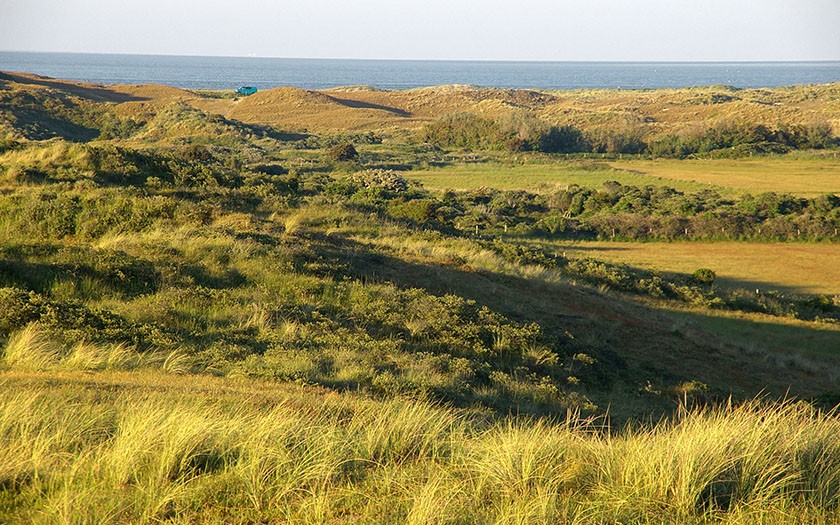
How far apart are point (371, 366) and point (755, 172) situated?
60911 mm

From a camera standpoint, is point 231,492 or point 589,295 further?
point 589,295

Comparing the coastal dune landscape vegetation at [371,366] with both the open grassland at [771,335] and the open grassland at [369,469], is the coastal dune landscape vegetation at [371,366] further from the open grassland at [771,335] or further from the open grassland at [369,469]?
the open grassland at [771,335]

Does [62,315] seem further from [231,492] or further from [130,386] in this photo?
[231,492]

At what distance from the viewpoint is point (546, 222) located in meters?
40.9

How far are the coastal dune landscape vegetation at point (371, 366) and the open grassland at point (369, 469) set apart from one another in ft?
0.06

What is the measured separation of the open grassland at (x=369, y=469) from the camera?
4484 mm

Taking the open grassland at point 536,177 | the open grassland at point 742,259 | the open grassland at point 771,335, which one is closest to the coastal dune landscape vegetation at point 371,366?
the open grassland at point 771,335

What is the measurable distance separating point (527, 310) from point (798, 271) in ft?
70.9

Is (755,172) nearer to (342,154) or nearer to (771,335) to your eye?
(342,154)

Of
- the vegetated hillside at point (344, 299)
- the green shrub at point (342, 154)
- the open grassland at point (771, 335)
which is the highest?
the vegetated hillside at point (344, 299)

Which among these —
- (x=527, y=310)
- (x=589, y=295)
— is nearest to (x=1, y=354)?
(x=527, y=310)

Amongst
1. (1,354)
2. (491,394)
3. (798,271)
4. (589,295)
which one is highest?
(1,354)

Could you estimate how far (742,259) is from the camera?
3516 cm

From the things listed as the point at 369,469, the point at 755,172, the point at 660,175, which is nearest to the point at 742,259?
the point at 660,175
